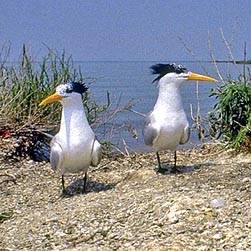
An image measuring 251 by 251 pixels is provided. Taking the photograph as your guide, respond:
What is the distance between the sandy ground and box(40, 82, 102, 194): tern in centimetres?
25

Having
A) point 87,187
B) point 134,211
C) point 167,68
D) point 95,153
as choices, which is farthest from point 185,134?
point 134,211

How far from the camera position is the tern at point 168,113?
4312 millimetres

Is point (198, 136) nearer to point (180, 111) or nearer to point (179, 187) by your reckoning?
point (180, 111)

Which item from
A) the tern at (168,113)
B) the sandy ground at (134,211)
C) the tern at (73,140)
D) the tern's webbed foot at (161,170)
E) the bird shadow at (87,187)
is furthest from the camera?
the tern's webbed foot at (161,170)

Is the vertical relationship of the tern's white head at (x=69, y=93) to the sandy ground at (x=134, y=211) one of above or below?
above

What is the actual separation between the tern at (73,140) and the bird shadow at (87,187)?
28 cm

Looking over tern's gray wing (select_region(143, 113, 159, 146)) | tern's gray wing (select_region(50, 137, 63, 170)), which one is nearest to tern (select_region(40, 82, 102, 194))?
tern's gray wing (select_region(50, 137, 63, 170))

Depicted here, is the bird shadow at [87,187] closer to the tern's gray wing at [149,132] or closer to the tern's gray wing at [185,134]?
the tern's gray wing at [149,132]

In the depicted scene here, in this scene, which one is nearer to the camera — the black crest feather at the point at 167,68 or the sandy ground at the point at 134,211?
the sandy ground at the point at 134,211

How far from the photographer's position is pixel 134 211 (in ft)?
11.1

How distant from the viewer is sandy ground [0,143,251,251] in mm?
2975

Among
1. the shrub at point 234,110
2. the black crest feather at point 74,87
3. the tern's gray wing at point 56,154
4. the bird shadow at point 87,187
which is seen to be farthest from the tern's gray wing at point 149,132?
the shrub at point 234,110

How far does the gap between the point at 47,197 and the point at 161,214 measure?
1.39m

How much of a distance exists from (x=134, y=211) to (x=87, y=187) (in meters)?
1.22
